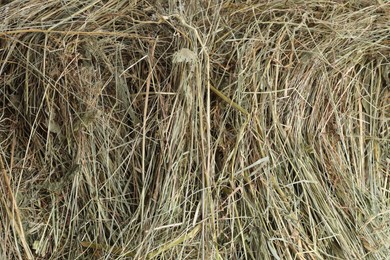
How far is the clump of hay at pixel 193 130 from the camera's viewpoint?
110 centimetres

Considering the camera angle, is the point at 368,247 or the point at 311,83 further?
the point at 311,83

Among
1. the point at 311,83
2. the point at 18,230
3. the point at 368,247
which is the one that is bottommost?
the point at 368,247

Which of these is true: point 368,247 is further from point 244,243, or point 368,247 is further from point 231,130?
point 231,130

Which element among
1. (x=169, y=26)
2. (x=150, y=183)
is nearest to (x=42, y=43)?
(x=169, y=26)

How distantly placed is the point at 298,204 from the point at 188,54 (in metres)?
0.41

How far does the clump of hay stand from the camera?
1104 mm

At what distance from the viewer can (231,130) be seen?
1.16m

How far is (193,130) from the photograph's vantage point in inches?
43.8

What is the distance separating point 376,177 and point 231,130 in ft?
1.18

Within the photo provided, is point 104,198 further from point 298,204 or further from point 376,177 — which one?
point 376,177

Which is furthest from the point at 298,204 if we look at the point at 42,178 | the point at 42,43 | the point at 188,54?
the point at 42,43

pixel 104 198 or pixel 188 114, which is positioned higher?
pixel 188 114

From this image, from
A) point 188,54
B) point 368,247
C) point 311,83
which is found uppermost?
point 188,54

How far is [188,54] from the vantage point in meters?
1.11
